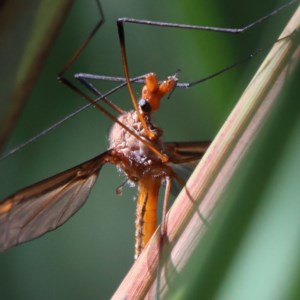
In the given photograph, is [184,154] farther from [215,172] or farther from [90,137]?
[215,172]

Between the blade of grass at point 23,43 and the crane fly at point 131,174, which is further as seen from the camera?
the crane fly at point 131,174

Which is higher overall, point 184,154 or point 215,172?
point 215,172

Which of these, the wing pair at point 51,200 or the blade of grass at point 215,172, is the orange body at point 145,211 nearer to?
the wing pair at point 51,200

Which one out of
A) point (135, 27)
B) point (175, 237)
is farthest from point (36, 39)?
point (135, 27)

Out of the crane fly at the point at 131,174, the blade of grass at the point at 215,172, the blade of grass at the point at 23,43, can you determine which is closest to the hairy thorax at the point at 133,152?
the crane fly at the point at 131,174

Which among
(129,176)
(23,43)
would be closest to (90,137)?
(129,176)

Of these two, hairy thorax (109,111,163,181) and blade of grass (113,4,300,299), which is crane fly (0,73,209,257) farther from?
blade of grass (113,4,300,299)

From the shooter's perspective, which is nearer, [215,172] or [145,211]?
[215,172]
